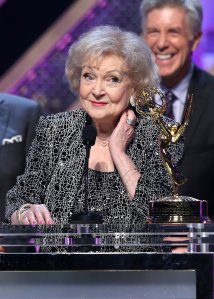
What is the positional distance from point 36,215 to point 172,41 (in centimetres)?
177

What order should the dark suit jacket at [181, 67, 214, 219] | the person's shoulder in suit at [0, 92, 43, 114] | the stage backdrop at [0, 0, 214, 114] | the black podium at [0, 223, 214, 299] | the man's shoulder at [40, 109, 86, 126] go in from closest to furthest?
1. the black podium at [0, 223, 214, 299]
2. the man's shoulder at [40, 109, 86, 126]
3. the person's shoulder in suit at [0, 92, 43, 114]
4. the dark suit jacket at [181, 67, 214, 219]
5. the stage backdrop at [0, 0, 214, 114]

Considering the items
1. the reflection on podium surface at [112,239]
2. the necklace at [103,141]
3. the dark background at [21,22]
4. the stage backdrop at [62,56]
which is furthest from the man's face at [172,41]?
the reflection on podium surface at [112,239]

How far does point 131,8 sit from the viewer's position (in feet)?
13.8

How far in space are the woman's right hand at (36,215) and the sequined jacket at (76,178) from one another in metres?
0.14

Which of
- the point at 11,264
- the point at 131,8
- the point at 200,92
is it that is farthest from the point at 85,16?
the point at 11,264

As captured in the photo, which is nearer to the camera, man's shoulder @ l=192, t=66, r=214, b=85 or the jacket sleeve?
the jacket sleeve

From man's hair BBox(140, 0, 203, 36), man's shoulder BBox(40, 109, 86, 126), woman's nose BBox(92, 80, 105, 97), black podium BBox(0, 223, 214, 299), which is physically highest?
man's hair BBox(140, 0, 203, 36)

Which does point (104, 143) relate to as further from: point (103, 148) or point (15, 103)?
point (15, 103)

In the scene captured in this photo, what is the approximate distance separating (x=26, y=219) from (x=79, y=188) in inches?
10.7

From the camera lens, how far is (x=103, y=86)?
275 cm

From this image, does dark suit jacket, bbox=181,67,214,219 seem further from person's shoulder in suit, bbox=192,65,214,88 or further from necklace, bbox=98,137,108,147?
necklace, bbox=98,137,108,147

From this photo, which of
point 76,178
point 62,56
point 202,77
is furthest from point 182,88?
point 76,178

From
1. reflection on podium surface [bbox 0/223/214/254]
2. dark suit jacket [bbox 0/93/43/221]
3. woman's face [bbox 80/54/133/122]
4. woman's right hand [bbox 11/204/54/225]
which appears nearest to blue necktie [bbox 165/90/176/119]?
dark suit jacket [bbox 0/93/43/221]

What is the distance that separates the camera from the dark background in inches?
168
